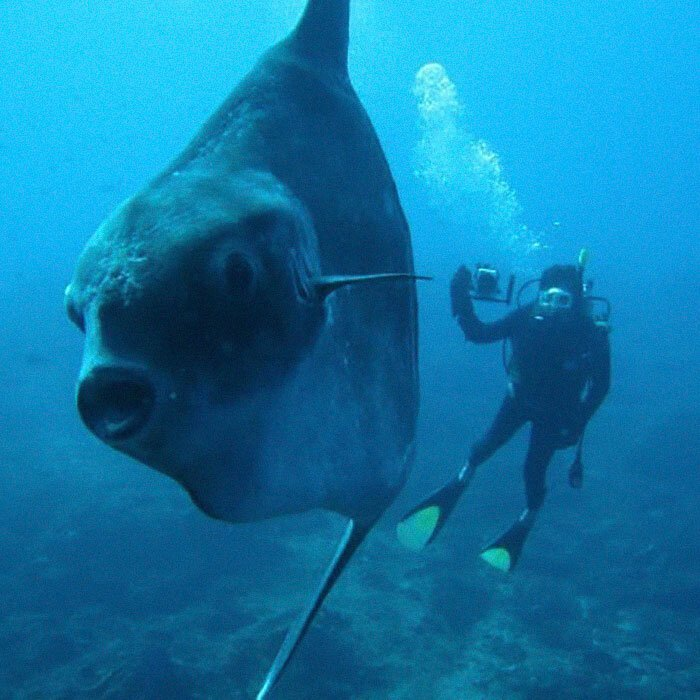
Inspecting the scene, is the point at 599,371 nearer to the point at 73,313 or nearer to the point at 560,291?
the point at 560,291

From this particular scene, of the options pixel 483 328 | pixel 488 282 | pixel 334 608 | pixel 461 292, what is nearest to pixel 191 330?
pixel 488 282

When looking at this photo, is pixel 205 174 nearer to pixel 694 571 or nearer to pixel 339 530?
pixel 339 530

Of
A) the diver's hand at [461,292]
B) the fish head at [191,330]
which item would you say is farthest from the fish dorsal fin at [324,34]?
the diver's hand at [461,292]

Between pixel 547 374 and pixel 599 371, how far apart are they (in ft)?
2.07

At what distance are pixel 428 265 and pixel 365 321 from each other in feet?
141

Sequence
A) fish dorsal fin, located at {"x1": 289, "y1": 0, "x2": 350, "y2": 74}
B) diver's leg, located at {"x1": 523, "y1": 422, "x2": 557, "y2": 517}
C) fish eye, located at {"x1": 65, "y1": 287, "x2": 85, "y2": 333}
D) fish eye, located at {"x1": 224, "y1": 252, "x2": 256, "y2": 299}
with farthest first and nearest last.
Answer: diver's leg, located at {"x1": 523, "y1": 422, "x2": 557, "y2": 517}, fish dorsal fin, located at {"x1": 289, "y1": 0, "x2": 350, "y2": 74}, fish eye, located at {"x1": 65, "y1": 287, "x2": 85, "y2": 333}, fish eye, located at {"x1": 224, "y1": 252, "x2": 256, "y2": 299}

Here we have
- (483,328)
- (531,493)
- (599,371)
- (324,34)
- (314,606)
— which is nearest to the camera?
(314,606)

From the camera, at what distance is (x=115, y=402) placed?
120 centimetres

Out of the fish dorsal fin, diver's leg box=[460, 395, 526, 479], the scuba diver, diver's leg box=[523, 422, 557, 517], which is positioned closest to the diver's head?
the scuba diver

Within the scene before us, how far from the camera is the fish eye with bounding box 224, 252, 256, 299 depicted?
129cm

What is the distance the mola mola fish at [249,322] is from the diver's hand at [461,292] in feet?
18.2

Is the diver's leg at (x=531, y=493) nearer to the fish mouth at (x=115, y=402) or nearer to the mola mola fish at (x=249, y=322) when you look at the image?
the mola mola fish at (x=249, y=322)

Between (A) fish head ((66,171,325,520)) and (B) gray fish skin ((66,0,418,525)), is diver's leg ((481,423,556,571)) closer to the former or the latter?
(B) gray fish skin ((66,0,418,525))

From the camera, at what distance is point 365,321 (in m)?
2.04
